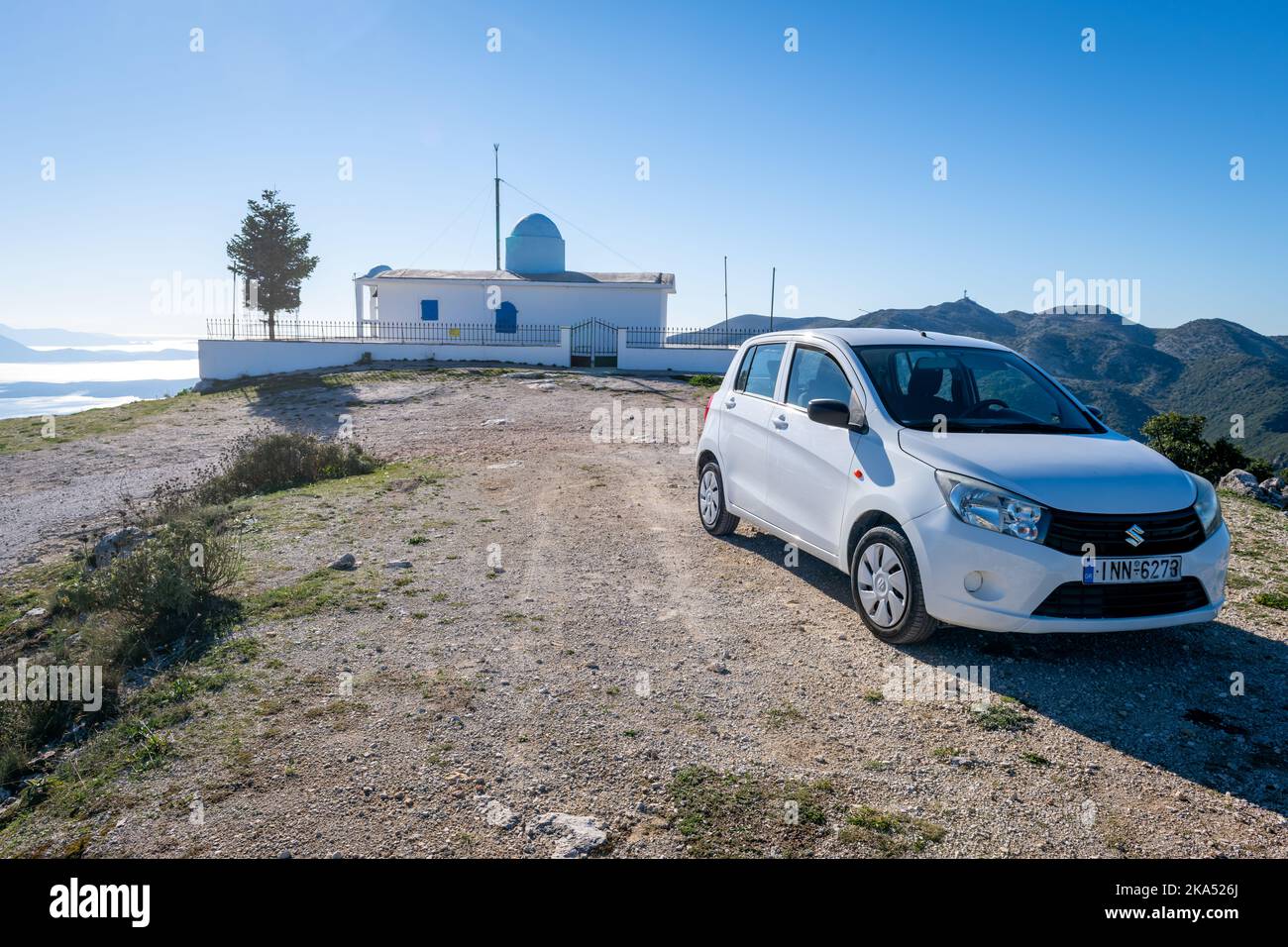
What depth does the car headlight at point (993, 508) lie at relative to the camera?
4312mm

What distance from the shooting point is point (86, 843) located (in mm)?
3207

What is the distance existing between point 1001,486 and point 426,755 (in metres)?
3.39

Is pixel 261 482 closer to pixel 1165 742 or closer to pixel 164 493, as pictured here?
pixel 164 493

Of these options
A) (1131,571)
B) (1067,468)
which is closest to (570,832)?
(1131,571)

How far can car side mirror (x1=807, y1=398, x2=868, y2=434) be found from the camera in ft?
17.9

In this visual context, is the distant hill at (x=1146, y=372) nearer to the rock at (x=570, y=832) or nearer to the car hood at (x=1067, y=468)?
the car hood at (x=1067, y=468)

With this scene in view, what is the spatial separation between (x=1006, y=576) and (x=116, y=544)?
8417mm

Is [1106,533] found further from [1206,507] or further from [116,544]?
[116,544]

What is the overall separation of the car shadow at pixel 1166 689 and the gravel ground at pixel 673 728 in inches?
0.7

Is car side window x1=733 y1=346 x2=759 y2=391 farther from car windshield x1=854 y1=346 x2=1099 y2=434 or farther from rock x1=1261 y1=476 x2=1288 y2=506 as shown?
rock x1=1261 y1=476 x2=1288 y2=506

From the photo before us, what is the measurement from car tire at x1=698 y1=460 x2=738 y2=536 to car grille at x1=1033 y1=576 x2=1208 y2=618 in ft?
11.6

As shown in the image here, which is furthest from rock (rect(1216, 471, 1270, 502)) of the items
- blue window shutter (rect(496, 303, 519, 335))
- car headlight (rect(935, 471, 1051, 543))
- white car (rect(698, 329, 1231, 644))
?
blue window shutter (rect(496, 303, 519, 335))

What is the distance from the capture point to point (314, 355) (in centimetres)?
3078
